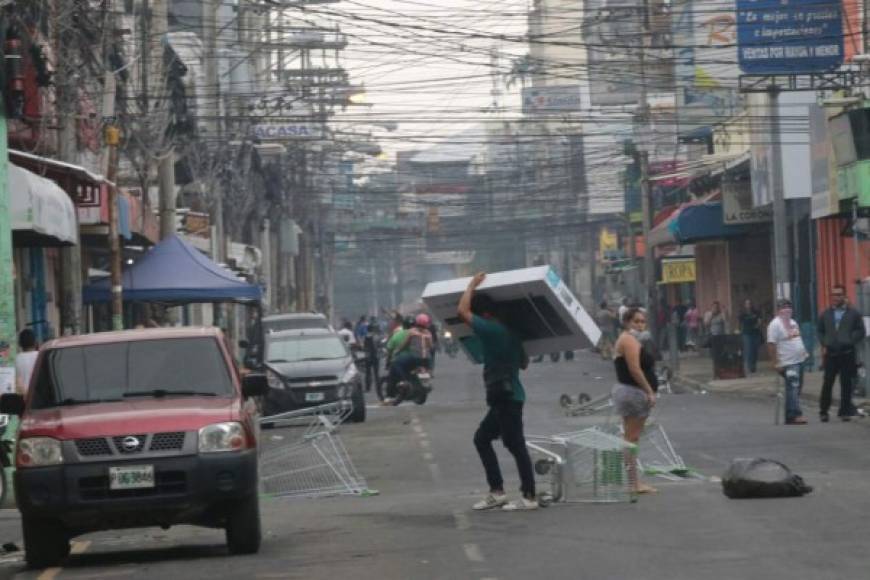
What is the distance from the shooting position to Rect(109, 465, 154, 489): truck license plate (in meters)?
13.5

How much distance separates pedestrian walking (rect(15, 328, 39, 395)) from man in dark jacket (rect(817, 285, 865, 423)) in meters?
12.0

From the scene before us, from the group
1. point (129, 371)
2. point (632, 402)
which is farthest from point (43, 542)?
point (632, 402)

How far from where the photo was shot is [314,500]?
19.2 m

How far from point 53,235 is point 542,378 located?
27.6 m

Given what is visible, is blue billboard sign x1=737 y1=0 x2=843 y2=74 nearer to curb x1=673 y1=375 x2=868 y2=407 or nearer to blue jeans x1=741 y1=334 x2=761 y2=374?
curb x1=673 y1=375 x2=868 y2=407

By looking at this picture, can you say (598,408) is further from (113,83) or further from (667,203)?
(667,203)

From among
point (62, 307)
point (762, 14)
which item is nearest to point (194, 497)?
point (62, 307)

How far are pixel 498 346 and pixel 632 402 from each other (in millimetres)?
2055

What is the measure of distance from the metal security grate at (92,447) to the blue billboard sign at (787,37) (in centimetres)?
2729

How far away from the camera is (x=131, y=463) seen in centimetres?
1347

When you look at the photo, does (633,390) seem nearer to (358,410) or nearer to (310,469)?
(310,469)

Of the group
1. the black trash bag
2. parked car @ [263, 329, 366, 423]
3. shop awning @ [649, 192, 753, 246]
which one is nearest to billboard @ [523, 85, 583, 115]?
shop awning @ [649, 192, 753, 246]

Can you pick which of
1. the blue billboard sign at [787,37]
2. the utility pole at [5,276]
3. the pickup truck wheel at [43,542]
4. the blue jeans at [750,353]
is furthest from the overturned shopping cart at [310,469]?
the blue jeans at [750,353]

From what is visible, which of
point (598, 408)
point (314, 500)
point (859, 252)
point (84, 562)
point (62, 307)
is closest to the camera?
point (84, 562)
